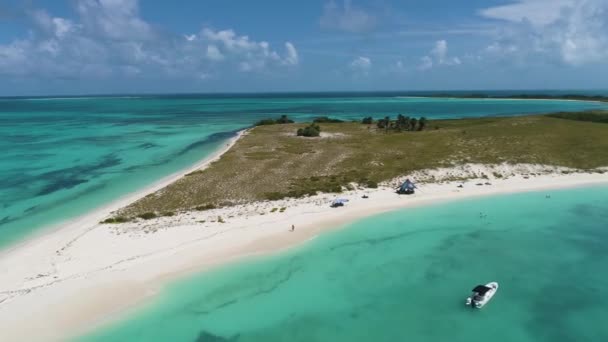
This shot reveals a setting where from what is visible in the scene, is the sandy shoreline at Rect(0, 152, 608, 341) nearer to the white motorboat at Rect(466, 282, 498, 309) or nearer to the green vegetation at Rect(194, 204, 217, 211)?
the green vegetation at Rect(194, 204, 217, 211)

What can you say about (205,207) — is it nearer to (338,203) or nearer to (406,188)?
(338,203)

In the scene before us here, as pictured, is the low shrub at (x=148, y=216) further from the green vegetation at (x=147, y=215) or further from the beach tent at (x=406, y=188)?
the beach tent at (x=406, y=188)

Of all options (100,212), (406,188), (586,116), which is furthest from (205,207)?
(586,116)

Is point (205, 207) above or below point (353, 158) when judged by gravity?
below

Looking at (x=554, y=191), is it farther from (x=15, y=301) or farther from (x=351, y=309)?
(x=15, y=301)

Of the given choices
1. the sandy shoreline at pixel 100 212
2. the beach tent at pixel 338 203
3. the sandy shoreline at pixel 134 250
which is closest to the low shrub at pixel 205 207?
the sandy shoreline at pixel 134 250

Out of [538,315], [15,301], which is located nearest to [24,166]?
[15,301]
